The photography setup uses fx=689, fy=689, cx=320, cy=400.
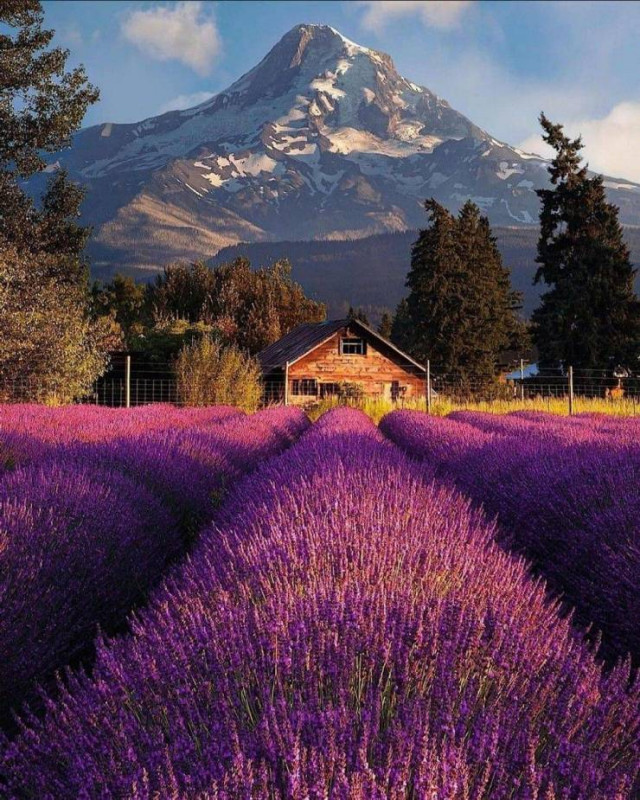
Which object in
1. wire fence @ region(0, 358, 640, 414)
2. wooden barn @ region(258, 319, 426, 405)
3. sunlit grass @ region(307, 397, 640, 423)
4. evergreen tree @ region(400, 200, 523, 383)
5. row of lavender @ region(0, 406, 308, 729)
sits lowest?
row of lavender @ region(0, 406, 308, 729)

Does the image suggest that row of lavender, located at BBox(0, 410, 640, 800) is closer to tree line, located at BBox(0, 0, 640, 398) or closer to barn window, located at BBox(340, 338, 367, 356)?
tree line, located at BBox(0, 0, 640, 398)

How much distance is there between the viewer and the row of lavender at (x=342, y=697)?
3.76 feet

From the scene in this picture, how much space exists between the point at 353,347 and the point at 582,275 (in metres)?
10.8

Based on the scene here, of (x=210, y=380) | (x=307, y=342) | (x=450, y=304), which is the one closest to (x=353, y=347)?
(x=307, y=342)

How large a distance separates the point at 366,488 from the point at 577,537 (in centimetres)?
116

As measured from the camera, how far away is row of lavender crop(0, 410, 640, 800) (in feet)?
3.76

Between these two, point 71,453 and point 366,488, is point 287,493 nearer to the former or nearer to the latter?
point 366,488

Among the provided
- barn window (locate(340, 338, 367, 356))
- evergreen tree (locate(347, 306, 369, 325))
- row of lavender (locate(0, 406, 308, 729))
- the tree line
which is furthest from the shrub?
evergreen tree (locate(347, 306, 369, 325))

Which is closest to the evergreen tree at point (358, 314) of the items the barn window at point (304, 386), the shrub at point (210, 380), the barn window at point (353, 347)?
the barn window at point (353, 347)

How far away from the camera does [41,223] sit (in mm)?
18828

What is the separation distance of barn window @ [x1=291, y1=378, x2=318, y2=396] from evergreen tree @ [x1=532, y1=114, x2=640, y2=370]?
10769mm

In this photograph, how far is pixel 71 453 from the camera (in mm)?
5172

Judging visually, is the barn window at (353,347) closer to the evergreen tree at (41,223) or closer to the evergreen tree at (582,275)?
the evergreen tree at (582,275)

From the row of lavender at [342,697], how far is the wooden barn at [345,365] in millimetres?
29003
